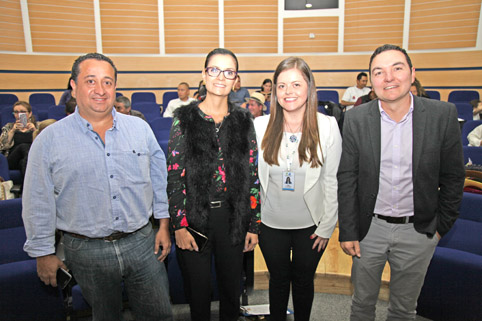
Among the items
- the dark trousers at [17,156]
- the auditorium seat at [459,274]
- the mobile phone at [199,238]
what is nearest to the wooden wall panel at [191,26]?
the dark trousers at [17,156]

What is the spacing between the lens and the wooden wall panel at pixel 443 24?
773 centimetres

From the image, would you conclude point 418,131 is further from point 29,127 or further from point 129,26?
point 129,26

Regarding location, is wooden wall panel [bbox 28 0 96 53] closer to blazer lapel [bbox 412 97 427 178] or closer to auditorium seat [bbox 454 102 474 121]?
auditorium seat [bbox 454 102 474 121]

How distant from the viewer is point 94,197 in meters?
1.44

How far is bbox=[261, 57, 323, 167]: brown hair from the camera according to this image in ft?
5.49

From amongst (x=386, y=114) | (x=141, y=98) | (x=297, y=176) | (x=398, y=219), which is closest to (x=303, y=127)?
(x=297, y=176)

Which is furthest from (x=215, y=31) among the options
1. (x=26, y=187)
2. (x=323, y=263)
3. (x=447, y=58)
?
(x=26, y=187)

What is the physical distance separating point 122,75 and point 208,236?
8435 mm

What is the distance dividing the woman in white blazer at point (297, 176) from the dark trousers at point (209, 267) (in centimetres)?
22

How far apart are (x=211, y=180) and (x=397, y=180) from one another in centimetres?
90

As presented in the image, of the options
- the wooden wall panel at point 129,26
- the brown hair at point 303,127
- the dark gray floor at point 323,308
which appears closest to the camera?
the brown hair at point 303,127

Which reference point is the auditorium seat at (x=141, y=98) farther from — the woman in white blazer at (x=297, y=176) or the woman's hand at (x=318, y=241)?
the woman's hand at (x=318, y=241)

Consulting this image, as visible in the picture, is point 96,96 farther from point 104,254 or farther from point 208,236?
point 208,236

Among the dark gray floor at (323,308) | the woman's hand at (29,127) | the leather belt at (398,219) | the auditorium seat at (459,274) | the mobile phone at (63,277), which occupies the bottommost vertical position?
the dark gray floor at (323,308)
